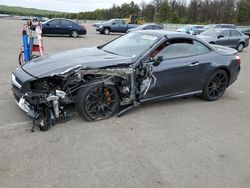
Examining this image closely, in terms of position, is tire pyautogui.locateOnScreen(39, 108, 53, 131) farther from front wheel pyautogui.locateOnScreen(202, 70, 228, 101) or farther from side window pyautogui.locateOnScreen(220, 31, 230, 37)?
side window pyautogui.locateOnScreen(220, 31, 230, 37)

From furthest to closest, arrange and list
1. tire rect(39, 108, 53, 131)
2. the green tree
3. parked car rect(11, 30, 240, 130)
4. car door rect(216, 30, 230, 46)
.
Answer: the green tree < car door rect(216, 30, 230, 46) < parked car rect(11, 30, 240, 130) < tire rect(39, 108, 53, 131)

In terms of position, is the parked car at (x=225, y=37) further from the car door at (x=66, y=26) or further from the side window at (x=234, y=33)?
the car door at (x=66, y=26)

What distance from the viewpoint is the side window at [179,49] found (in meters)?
4.99

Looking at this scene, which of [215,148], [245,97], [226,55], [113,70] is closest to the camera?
[215,148]

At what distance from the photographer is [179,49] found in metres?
5.25

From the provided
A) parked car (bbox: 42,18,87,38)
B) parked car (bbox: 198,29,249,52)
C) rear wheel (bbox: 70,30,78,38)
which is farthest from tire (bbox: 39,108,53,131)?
rear wheel (bbox: 70,30,78,38)

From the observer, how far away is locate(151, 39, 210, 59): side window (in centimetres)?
499

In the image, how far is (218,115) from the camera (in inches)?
199

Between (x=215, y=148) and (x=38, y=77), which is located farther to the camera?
(x=38, y=77)

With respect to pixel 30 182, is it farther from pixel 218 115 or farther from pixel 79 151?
pixel 218 115

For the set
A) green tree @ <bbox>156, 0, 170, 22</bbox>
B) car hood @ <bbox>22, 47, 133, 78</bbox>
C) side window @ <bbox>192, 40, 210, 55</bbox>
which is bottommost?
car hood @ <bbox>22, 47, 133, 78</bbox>

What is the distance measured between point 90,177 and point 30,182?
64cm

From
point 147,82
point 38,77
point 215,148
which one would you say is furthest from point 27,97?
point 215,148

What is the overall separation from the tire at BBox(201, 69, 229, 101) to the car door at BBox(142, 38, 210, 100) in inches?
9.9
